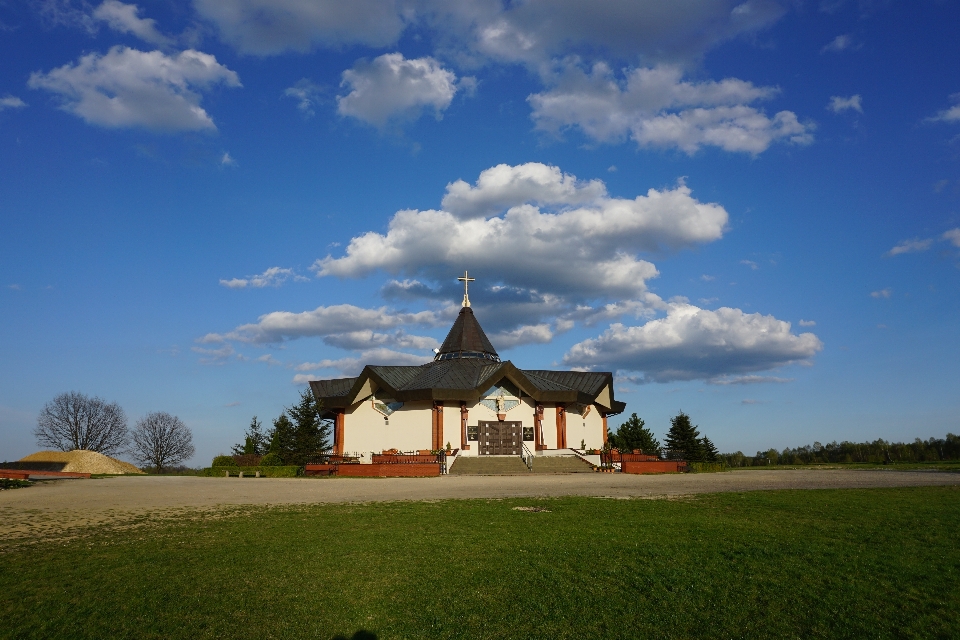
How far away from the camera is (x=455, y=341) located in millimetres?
45688

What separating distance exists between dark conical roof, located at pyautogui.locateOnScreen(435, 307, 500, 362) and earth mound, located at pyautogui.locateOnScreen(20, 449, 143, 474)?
1025 inches

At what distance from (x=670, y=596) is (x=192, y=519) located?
33.4 ft

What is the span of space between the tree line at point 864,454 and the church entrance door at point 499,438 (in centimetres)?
1770

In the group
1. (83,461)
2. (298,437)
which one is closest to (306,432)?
(298,437)

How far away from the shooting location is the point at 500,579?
784 cm

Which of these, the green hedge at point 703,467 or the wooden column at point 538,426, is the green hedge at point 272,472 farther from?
the green hedge at point 703,467

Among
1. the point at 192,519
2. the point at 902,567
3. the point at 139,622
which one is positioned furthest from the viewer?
the point at 192,519

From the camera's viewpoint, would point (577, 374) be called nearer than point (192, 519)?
No

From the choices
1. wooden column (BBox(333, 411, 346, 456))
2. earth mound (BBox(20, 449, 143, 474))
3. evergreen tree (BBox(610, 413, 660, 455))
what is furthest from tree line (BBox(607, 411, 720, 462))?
earth mound (BBox(20, 449, 143, 474))

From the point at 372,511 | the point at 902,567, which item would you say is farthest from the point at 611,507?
the point at 902,567

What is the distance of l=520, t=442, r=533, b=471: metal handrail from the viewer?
113ft

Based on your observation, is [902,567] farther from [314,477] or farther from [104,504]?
[314,477]

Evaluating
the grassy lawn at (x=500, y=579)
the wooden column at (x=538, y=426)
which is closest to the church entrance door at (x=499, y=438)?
the wooden column at (x=538, y=426)

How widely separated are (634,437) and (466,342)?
1581 centimetres
